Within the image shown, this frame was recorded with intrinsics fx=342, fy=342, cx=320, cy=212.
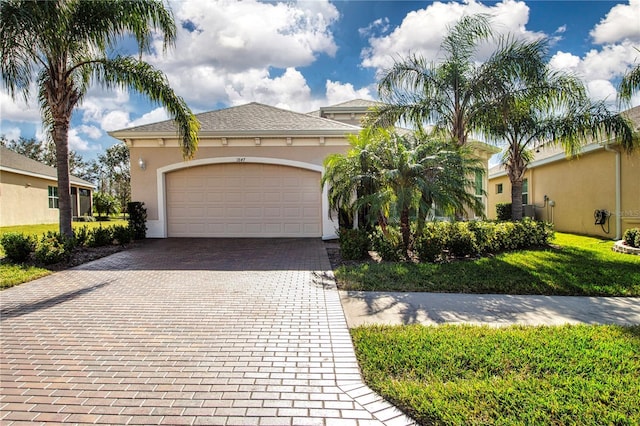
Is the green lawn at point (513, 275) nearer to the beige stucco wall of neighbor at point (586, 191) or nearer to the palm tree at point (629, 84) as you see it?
the beige stucco wall of neighbor at point (586, 191)

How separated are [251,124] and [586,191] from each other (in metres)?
13.3

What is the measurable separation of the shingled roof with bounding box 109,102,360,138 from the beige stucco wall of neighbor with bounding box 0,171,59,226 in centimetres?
1087

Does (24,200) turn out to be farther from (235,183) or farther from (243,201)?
(243,201)

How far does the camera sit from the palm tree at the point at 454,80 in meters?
8.96

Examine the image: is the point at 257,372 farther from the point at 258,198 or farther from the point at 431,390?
the point at 258,198

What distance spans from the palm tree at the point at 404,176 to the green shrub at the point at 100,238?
7.40m

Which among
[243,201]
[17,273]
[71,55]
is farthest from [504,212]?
[17,273]

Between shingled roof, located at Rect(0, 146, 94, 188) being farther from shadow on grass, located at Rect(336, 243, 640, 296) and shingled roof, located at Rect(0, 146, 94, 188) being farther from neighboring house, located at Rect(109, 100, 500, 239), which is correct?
shadow on grass, located at Rect(336, 243, 640, 296)

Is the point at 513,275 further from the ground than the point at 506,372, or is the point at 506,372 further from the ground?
the point at 513,275

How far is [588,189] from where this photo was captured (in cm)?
1323

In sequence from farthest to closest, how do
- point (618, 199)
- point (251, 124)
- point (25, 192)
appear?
point (25, 192) < point (251, 124) < point (618, 199)

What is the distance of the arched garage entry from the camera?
12859 millimetres

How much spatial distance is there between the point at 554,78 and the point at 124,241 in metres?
14.0

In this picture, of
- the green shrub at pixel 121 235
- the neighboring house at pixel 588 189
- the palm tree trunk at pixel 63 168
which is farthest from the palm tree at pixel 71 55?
the neighboring house at pixel 588 189
